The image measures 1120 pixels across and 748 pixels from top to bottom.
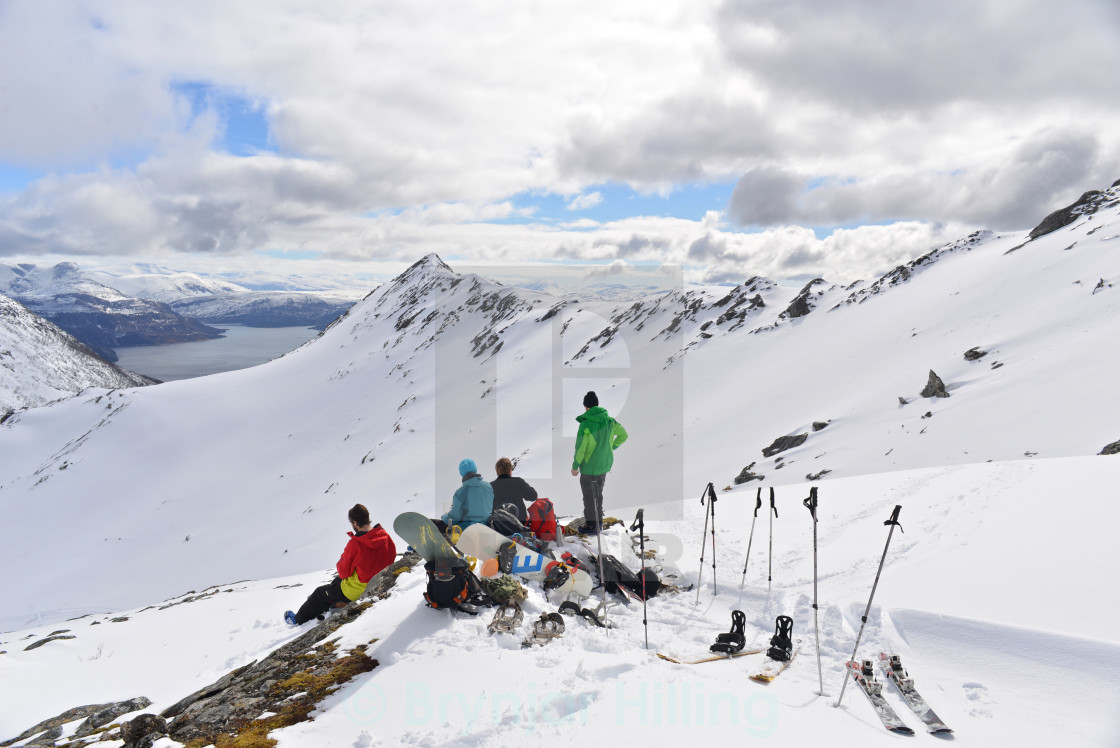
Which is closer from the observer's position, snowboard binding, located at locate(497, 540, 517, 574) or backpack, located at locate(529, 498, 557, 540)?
snowboard binding, located at locate(497, 540, 517, 574)

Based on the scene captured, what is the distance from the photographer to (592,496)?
10516 mm

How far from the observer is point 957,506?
27.3 ft

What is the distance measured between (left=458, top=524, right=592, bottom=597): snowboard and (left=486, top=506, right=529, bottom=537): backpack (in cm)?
71

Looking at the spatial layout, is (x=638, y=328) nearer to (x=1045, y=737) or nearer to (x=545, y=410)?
(x=545, y=410)

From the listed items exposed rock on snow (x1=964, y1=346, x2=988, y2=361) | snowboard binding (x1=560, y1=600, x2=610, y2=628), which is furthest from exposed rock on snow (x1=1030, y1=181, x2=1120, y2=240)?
snowboard binding (x1=560, y1=600, x2=610, y2=628)

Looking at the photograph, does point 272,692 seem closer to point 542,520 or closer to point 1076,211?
point 542,520

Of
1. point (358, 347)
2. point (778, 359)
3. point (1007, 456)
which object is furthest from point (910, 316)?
point (358, 347)

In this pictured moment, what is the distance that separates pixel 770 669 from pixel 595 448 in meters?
5.43

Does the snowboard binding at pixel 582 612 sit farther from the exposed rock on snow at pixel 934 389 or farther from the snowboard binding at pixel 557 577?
the exposed rock on snow at pixel 934 389

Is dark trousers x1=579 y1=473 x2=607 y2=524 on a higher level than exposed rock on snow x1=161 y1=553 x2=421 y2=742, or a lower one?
higher

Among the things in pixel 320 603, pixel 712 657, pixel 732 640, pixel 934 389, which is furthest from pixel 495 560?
pixel 934 389

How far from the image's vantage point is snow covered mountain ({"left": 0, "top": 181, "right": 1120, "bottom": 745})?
519 centimetres

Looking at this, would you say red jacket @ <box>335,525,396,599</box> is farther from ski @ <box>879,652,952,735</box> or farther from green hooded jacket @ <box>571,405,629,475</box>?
ski @ <box>879,652,952,735</box>

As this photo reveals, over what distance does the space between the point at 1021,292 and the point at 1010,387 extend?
49.1 feet
